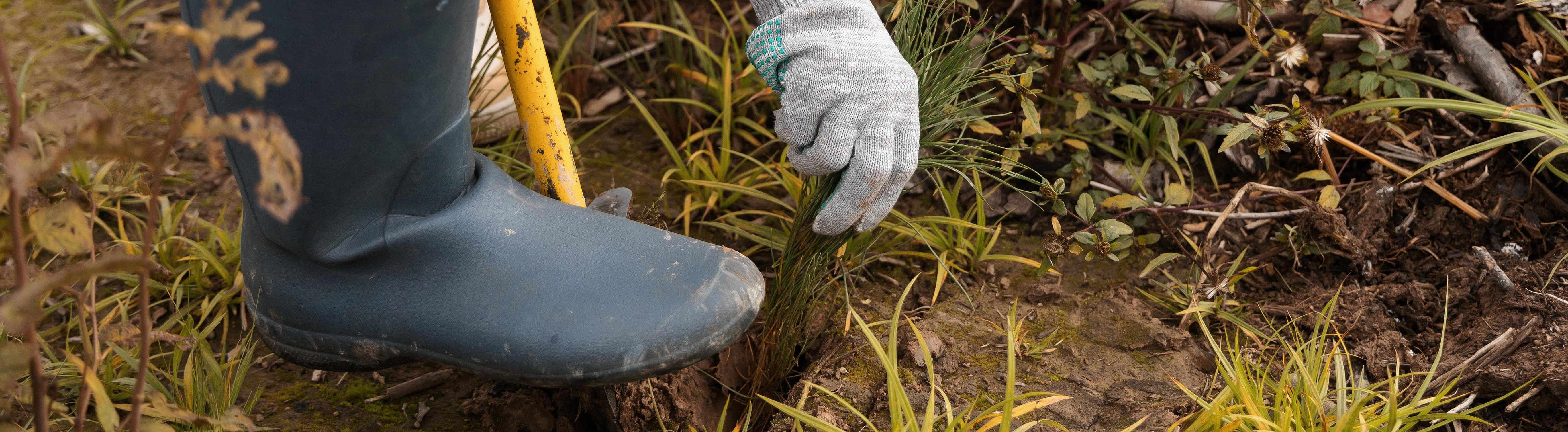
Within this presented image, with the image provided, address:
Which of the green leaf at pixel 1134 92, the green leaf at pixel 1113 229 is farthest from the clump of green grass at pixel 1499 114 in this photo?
the green leaf at pixel 1113 229

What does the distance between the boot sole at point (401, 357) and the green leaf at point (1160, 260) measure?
792 mm

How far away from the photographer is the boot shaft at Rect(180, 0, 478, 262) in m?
1.00

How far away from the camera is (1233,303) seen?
1.57 meters

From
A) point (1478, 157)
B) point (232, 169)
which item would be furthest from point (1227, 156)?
point (232, 169)

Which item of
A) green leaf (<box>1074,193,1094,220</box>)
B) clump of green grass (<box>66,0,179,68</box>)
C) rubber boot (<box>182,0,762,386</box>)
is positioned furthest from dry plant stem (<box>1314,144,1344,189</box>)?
clump of green grass (<box>66,0,179,68</box>)

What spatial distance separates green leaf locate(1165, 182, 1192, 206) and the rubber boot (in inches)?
33.6

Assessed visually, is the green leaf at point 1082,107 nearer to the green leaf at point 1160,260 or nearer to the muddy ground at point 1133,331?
the muddy ground at point 1133,331

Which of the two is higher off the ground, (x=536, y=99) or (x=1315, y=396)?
(x=536, y=99)

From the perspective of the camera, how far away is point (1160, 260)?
1618 millimetres

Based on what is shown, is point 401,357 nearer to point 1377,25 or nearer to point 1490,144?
point 1490,144

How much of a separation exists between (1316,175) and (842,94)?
3.32 ft

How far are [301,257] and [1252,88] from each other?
1810 mm

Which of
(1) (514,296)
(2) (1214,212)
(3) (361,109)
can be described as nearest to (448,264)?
(1) (514,296)

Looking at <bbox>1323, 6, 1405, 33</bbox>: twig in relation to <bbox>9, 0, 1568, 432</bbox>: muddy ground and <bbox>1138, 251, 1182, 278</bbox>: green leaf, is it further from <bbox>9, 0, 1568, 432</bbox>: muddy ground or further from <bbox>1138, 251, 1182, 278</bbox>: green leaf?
<bbox>1138, 251, 1182, 278</bbox>: green leaf
